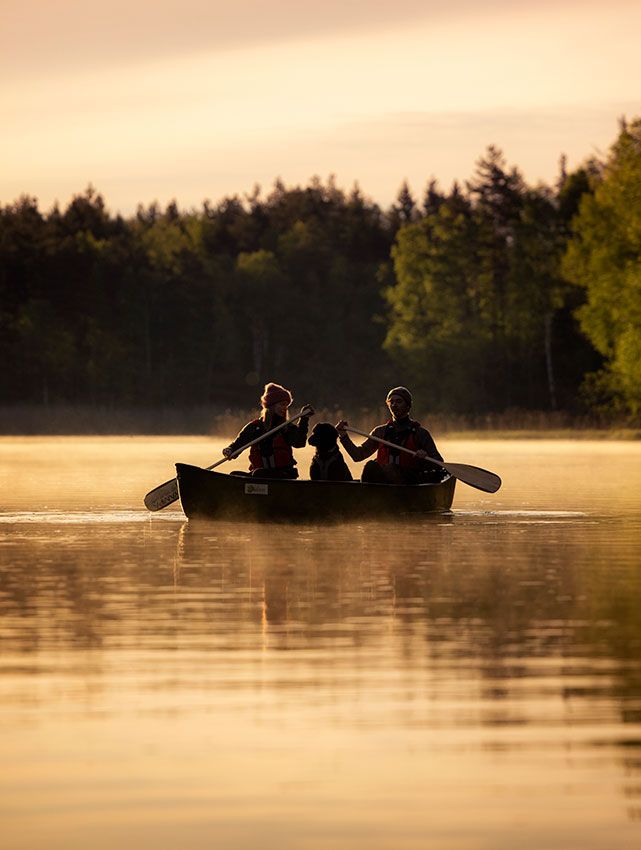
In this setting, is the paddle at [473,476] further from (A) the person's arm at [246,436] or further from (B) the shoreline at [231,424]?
(B) the shoreline at [231,424]

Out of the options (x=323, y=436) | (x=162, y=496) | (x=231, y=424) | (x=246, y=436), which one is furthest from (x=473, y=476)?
(x=231, y=424)

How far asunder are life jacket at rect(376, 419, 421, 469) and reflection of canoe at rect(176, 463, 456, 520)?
0.55 meters

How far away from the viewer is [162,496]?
24.0 metres

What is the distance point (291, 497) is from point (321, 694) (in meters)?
12.3

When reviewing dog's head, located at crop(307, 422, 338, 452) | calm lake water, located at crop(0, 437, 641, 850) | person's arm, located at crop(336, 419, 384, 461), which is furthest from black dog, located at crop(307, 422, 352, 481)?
calm lake water, located at crop(0, 437, 641, 850)

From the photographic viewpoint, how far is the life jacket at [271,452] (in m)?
22.5

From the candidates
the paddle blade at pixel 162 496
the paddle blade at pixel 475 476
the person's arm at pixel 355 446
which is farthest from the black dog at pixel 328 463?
the paddle blade at pixel 162 496

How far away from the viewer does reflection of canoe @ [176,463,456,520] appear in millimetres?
21984

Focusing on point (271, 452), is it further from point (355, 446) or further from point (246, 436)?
point (355, 446)

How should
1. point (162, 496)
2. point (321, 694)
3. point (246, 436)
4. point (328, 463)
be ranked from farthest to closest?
1. point (162, 496)
2. point (328, 463)
3. point (246, 436)
4. point (321, 694)

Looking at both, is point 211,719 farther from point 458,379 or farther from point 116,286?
point 116,286

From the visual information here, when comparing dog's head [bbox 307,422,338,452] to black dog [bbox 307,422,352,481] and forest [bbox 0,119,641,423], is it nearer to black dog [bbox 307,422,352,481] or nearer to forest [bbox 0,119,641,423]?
black dog [bbox 307,422,352,481]

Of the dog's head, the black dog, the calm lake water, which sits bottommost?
the calm lake water

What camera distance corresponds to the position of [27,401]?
345ft
